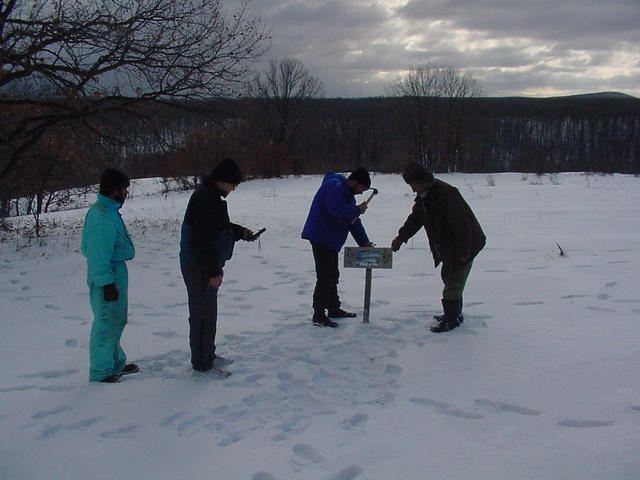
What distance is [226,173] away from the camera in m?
4.27

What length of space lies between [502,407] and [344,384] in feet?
3.95

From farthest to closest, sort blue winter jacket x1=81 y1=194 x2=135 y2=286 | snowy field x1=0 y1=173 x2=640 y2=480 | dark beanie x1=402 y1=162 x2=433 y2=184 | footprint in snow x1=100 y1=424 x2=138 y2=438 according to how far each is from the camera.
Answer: dark beanie x1=402 y1=162 x2=433 y2=184
blue winter jacket x1=81 y1=194 x2=135 y2=286
footprint in snow x1=100 y1=424 x2=138 y2=438
snowy field x1=0 y1=173 x2=640 y2=480

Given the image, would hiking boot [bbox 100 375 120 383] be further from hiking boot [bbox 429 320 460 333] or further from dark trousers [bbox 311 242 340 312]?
hiking boot [bbox 429 320 460 333]

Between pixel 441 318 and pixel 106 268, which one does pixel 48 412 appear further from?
pixel 441 318

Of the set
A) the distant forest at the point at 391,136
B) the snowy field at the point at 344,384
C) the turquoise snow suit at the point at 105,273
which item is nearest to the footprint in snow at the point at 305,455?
the snowy field at the point at 344,384

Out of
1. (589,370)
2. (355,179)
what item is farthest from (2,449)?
(589,370)

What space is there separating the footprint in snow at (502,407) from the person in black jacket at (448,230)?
5.13 feet

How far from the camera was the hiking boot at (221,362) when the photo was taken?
4.62 metres

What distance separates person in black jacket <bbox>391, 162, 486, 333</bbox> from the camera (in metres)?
5.13

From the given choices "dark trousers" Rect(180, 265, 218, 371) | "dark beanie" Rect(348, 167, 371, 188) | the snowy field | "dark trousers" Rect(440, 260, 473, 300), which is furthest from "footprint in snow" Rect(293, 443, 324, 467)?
"dark beanie" Rect(348, 167, 371, 188)

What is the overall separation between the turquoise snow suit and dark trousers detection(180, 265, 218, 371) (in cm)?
53

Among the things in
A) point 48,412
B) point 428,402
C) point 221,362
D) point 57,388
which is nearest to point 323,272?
point 221,362

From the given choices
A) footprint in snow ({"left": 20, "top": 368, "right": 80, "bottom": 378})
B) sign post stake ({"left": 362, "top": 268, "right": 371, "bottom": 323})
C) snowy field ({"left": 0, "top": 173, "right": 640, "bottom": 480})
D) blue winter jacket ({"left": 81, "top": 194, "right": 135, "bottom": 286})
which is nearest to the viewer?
snowy field ({"left": 0, "top": 173, "right": 640, "bottom": 480})

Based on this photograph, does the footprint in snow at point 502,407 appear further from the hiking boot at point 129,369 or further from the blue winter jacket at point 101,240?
the blue winter jacket at point 101,240
